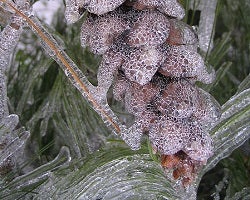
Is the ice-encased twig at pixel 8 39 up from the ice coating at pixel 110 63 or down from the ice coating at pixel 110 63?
up

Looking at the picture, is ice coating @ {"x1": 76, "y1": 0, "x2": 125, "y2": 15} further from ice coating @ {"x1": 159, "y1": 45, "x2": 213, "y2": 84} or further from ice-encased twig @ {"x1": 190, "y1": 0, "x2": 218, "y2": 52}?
ice-encased twig @ {"x1": 190, "y1": 0, "x2": 218, "y2": 52}

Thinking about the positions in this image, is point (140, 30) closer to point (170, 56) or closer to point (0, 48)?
point (170, 56)

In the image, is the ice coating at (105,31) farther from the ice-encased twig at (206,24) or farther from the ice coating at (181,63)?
the ice-encased twig at (206,24)

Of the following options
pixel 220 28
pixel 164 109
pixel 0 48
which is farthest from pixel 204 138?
pixel 220 28

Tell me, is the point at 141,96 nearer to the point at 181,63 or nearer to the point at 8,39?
the point at 181,63

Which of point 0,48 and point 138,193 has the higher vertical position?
point 0,48

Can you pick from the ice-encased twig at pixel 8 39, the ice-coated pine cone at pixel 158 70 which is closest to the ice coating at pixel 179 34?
the ice-coated pine cone at pixel 158 70

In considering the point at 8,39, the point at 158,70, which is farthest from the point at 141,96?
the point at 8,39
